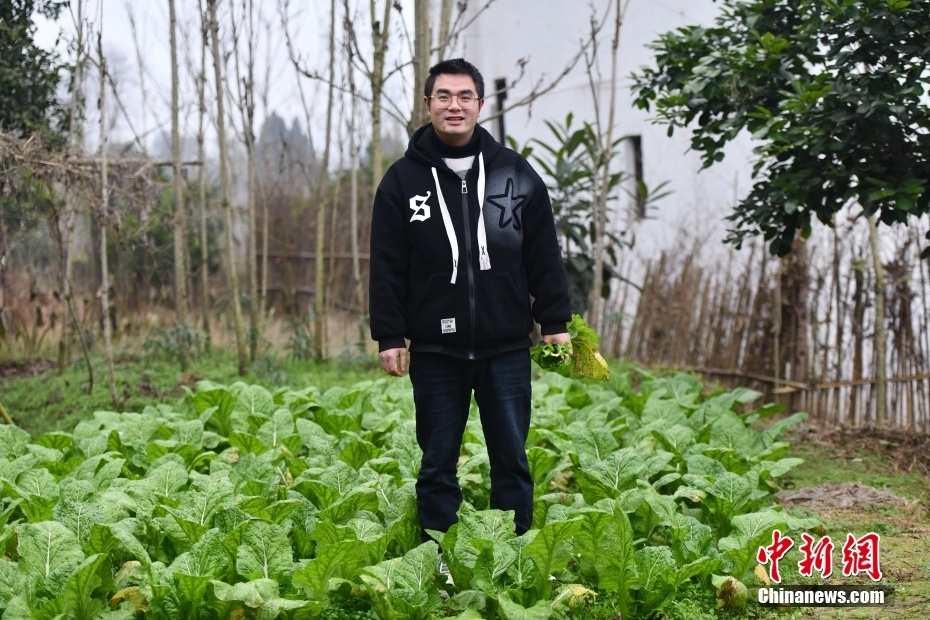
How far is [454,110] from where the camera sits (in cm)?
347

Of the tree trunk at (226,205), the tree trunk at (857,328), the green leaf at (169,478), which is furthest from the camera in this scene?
the tree trunk at (226,205)

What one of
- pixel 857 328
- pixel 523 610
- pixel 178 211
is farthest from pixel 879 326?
pixel 178 211

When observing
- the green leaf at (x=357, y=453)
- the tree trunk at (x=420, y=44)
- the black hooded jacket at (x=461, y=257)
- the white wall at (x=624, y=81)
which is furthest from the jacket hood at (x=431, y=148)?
the white wall at (x=624, y=81)

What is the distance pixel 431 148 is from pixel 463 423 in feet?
3.24

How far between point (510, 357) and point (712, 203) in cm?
765

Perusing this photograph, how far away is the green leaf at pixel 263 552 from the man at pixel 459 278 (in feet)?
1.78

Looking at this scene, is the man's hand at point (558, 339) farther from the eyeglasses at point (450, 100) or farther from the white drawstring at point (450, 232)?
the eyeglasses at point (450, 100)

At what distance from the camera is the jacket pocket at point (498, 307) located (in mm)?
3441

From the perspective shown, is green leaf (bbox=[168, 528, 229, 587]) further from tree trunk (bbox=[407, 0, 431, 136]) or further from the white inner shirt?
tree trunk (bbox=[407, 0, 431, 136])

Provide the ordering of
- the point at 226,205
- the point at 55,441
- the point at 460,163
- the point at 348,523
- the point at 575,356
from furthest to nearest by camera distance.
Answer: the point at 226,205 < the point at 55,441 < the point at 348,523 < the point at 575,356 < the point at 460,163

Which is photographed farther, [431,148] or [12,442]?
[12,442]

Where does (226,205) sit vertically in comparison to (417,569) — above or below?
above

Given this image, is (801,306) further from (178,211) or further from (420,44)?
(178,211)

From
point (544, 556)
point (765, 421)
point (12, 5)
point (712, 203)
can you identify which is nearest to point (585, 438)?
point (544, 556)
